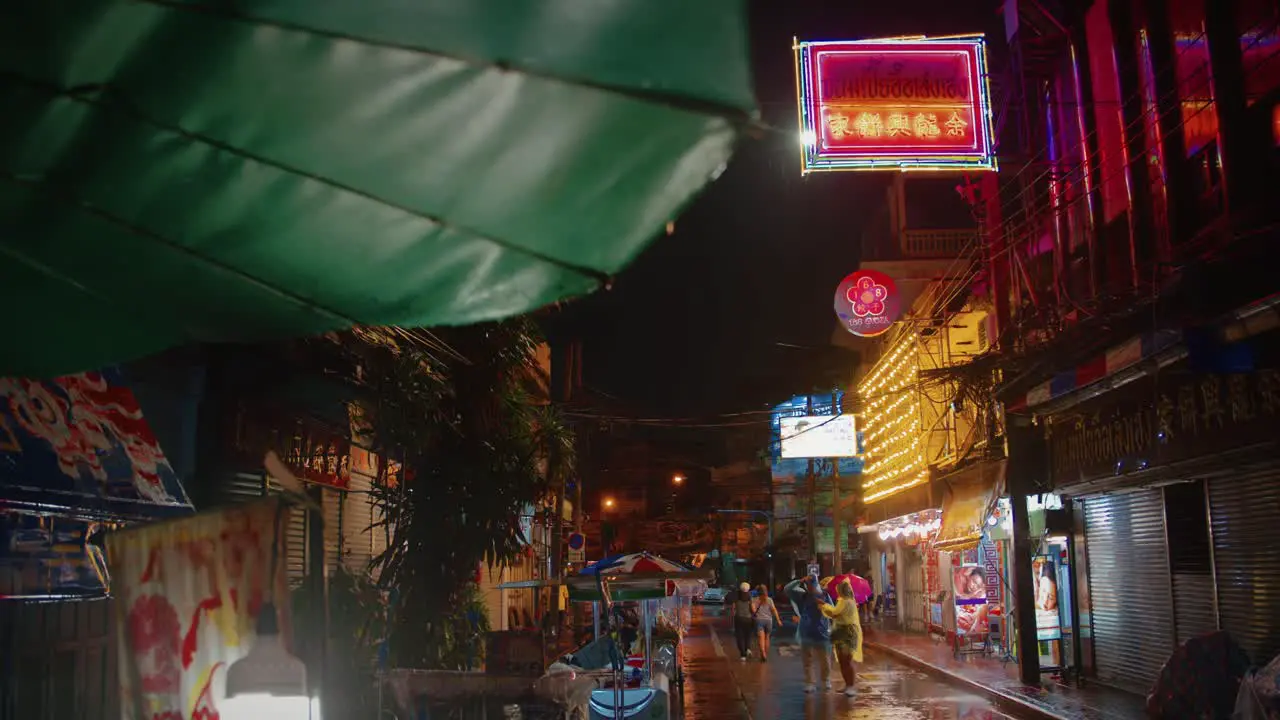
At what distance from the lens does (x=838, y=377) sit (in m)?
63.3

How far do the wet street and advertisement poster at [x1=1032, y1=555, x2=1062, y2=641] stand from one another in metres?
2.15

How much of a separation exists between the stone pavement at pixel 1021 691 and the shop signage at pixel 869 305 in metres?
8.52

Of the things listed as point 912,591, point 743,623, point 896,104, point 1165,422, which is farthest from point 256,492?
point 912,591

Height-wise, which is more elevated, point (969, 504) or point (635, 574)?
point (969, 504)

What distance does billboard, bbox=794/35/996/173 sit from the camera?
15.7m

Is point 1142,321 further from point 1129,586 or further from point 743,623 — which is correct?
point 743,623

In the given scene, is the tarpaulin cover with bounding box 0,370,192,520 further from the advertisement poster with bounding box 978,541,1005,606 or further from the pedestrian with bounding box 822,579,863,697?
the advertisement poster with bounding box 978,541,1005,606

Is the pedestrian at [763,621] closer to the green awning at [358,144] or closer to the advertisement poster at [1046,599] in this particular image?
the advertisement poster at [1046,599]

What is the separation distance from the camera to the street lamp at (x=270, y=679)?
379cm

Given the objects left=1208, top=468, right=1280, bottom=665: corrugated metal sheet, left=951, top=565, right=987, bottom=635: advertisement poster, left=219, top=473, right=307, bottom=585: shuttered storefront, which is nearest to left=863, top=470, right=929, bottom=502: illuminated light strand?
left=951, top=565, right=987, bottom=635: advertisement poster

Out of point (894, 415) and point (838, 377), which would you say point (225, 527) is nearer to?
point (894, 415)

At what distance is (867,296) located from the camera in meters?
27.7

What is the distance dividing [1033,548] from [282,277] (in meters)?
21.5

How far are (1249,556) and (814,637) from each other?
1182 centimetres
